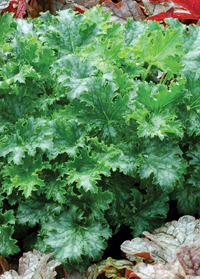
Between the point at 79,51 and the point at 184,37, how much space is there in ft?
2.20

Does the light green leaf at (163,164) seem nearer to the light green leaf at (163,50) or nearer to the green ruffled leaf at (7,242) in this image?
the light green leaf at (163,50)

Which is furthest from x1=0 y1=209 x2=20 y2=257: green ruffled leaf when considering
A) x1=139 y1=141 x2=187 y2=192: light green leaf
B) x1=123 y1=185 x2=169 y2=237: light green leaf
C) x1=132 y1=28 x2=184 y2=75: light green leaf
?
x1=132 y1=28 x2=184 y2=75: light green leaf

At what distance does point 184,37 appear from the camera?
2020 millimetres

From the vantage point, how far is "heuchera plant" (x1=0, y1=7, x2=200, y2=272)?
5.28 feet

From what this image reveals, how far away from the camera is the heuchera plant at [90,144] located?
1.61 meters

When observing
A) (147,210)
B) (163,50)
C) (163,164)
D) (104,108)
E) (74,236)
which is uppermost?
(163,50)

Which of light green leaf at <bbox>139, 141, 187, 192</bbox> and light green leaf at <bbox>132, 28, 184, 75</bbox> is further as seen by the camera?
light green leaf at <bbox>132, 28, 184, 75</bbox>

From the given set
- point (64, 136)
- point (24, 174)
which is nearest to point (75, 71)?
point (64, 136)

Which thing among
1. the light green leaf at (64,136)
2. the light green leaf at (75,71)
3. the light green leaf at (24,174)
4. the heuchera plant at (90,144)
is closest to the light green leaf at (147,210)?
the heuchera plant at (90,144)

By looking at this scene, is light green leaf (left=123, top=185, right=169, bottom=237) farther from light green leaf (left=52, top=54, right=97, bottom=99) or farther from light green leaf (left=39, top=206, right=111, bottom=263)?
light green leaf (left=52, top=54, right=97, bottom=99)

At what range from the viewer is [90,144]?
170 centimetres

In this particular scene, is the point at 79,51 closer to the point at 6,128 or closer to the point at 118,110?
the point at 118,110

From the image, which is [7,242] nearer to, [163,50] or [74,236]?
[74,236]

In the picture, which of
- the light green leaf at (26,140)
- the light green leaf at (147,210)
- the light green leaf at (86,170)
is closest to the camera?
the light green leaf at (86,170)
